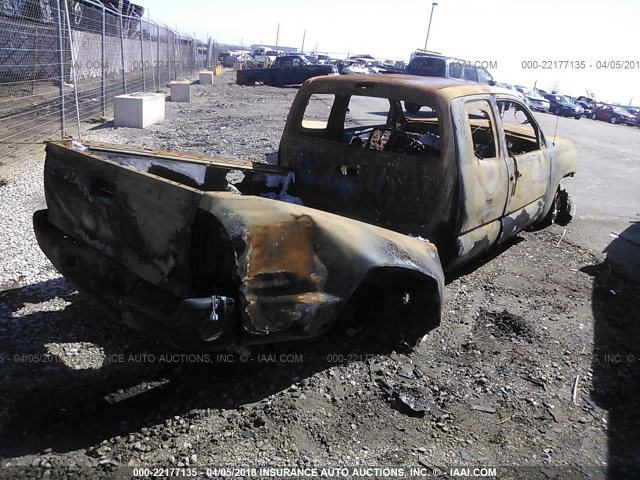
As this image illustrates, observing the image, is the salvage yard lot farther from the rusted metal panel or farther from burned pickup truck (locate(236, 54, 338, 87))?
burned pickup truck (locate(236, 54, 338, 87))

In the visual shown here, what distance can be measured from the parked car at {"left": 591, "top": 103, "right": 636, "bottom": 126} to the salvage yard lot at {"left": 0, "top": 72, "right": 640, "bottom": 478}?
29389mm

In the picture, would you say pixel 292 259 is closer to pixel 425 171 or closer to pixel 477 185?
pixel 425 171

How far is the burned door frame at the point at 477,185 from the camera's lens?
3.75 metres

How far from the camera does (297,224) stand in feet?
8.51

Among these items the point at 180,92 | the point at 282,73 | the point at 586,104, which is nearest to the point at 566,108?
the point at 586,104

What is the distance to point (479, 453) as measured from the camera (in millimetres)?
2666

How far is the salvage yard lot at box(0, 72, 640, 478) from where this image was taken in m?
2.57

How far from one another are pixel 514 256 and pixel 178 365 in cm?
376

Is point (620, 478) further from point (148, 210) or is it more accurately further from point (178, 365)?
point (148, 210)

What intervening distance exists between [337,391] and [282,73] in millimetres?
25854

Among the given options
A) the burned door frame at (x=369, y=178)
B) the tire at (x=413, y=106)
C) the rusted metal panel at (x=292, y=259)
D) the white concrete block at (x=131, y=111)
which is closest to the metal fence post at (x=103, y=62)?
the white concrete block at (x=131, y=111)

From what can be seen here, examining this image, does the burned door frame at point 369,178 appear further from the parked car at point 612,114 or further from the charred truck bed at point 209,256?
the parked car at point 612,114

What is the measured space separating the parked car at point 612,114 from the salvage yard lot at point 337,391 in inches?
1157

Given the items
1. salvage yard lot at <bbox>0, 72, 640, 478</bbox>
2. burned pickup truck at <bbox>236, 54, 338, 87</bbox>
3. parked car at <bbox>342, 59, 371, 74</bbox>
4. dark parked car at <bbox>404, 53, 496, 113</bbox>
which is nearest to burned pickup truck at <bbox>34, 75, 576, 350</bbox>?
salvage yard lot at <bbox>0, 72, 640, 478</bbox>
